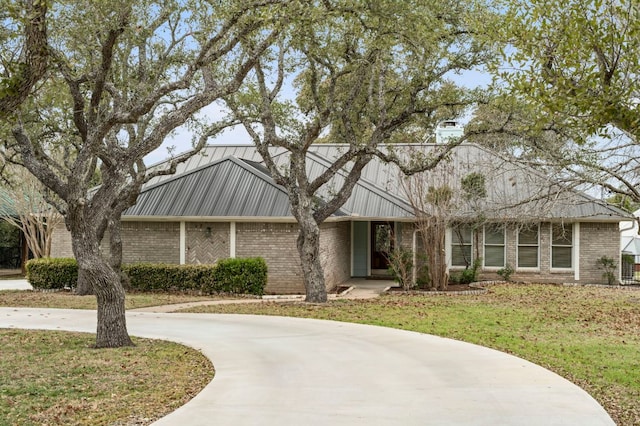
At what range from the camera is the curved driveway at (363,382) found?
6418 millimetres

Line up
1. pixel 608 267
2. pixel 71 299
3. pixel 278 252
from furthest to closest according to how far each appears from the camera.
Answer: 1. pixel 608 267
2. pixel 278 252
3. pixel 71 299

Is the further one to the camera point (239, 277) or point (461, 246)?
point (461, 246)

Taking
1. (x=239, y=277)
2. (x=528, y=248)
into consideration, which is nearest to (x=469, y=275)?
(x=528, y=248)

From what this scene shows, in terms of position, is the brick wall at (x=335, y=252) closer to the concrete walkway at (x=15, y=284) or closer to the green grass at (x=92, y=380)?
the green grass at (x=92, y=380)

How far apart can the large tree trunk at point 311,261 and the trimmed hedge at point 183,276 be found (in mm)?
2307

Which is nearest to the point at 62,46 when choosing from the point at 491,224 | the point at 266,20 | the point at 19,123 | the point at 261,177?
the point at 19,123

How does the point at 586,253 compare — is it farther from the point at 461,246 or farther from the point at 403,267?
the point at 403,267

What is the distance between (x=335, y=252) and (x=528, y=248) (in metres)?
7.11

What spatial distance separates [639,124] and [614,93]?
339 mm

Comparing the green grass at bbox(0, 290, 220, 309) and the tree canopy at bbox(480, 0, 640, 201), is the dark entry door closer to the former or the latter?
the green grass at bbox(0, 290, 220, 309)

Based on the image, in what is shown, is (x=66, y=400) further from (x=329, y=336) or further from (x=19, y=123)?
(x=19, y=123)

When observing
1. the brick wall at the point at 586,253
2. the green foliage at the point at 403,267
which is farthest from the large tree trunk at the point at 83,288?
the brick wall at the point at 586,253

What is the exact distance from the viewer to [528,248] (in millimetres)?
22719

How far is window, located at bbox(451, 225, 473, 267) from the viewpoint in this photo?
902 inches
